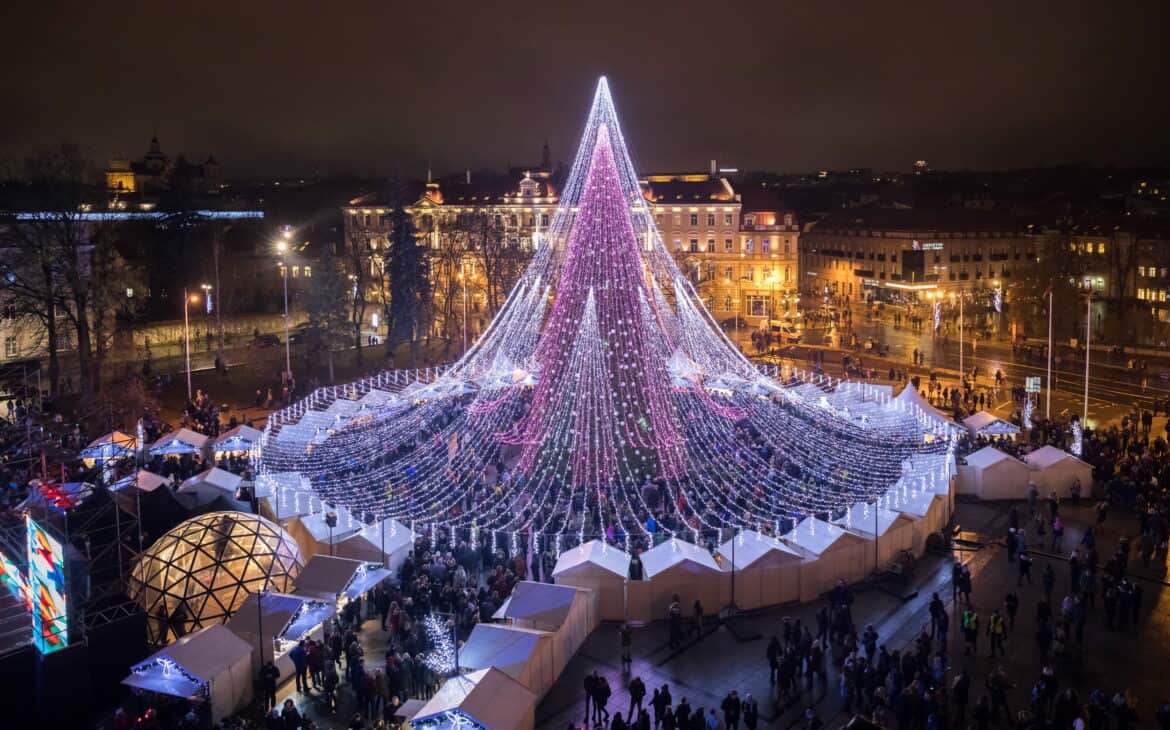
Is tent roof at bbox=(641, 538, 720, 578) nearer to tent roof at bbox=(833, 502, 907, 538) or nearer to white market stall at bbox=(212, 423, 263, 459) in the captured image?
tent roof at bbox=(833, 502, 907, 538)

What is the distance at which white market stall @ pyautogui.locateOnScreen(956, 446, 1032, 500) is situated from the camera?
23.5m

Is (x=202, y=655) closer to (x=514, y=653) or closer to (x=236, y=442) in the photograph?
(x=514, y=653)

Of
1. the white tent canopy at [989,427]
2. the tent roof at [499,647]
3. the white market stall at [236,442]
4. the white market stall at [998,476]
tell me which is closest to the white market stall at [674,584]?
the tent roof at [499,647]

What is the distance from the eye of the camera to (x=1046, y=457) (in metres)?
23.5

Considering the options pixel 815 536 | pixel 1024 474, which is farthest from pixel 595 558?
pixel 1024 474

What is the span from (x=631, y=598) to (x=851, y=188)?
343ft

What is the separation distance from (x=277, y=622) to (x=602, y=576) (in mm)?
5380

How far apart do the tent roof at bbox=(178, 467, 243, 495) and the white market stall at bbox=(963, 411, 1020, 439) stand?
19.7 m

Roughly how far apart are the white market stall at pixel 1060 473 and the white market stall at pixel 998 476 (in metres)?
0.29

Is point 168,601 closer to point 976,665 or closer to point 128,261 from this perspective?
point 976,665

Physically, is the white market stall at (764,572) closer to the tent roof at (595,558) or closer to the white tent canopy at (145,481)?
the tent roof at (595,558)

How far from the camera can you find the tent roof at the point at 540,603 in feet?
50.4

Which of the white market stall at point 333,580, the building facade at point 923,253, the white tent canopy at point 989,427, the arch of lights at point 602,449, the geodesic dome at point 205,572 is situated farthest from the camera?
the building facade at point 923,253

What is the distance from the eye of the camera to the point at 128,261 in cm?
5275
